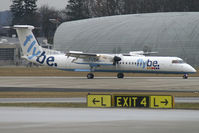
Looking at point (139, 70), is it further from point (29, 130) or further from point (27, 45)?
point (29, 130)

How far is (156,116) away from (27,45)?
39.9 metres

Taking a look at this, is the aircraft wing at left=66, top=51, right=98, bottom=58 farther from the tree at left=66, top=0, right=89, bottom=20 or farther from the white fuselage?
the tree at left=66, top=0, right=89, bottom=20

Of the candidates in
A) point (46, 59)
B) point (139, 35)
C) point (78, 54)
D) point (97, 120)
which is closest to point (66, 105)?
point (97, 120)

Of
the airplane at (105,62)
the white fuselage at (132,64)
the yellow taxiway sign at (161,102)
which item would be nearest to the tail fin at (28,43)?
the airplane at (105,62)

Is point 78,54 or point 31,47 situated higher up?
point 31,47

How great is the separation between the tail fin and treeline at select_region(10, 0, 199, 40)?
262 ft

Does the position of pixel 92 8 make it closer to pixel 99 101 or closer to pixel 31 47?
pixel 31 47

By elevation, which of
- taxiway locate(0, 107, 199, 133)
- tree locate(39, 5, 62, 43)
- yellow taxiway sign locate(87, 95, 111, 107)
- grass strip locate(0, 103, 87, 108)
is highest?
tree locate(39, 5, 62, 43)

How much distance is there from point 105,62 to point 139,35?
42699 millimetres

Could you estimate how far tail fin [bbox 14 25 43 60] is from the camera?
192 feet

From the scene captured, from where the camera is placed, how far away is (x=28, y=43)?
195ft

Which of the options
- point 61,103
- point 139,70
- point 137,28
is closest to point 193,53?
point 137,28

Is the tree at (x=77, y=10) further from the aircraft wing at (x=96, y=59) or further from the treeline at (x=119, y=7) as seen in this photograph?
the aircraft wing at (x=96, y=59)

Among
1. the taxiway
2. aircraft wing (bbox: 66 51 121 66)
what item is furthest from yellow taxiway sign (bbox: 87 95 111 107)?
aircraft wing (bbox: 66 51 121 66)
